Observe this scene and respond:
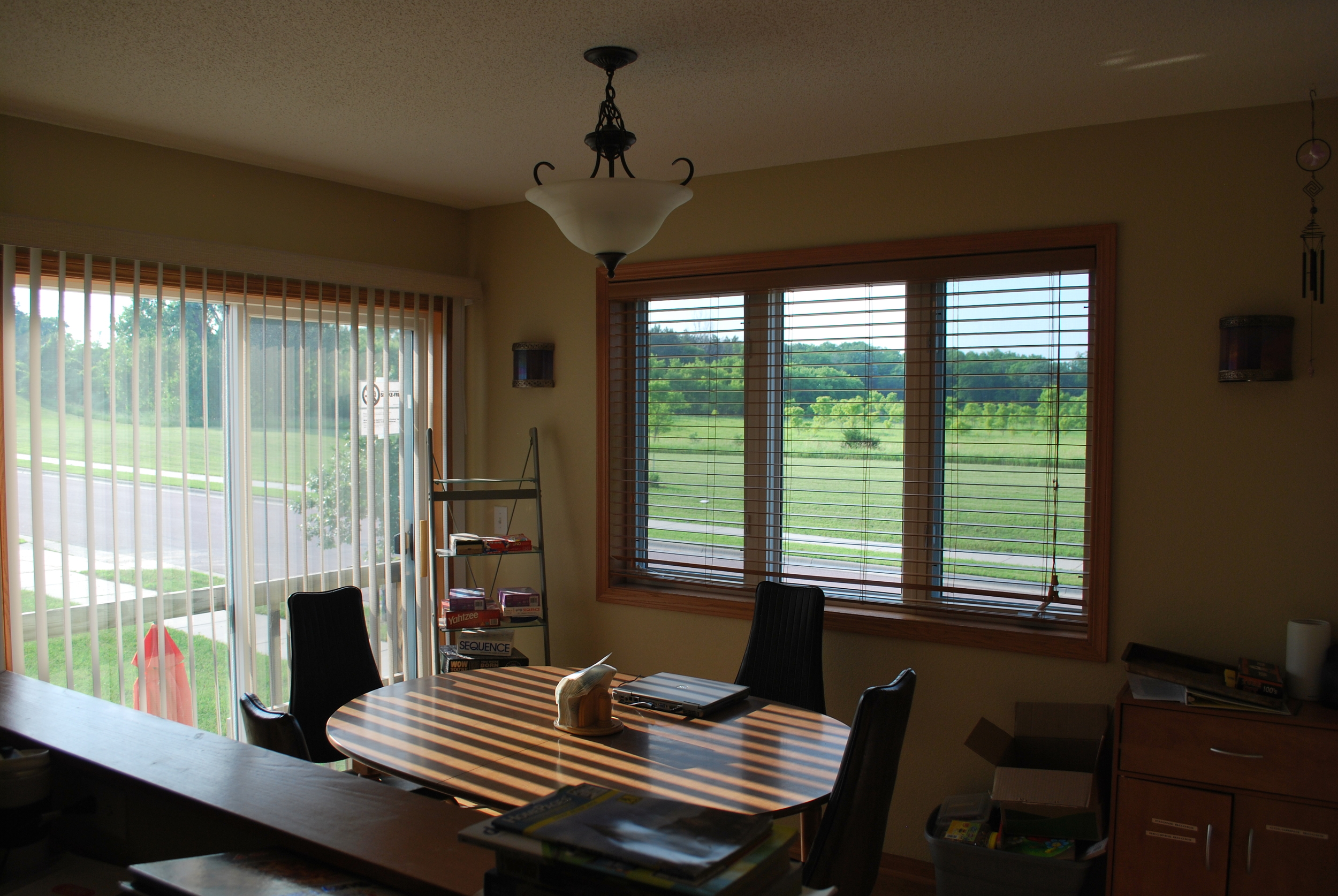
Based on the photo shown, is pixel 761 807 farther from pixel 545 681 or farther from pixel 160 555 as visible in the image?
pixel 160 555

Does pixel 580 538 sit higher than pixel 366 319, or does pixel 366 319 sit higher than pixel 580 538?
pixel 366 319

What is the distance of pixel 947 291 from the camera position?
3.42 m

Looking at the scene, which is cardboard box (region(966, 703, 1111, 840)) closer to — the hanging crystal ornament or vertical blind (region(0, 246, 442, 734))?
the hanging crystal ornament

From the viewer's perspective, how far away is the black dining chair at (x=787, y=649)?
10.6 feet

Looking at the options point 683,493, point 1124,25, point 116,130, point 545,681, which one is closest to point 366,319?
point 116,130

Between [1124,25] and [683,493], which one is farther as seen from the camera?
[683,493]

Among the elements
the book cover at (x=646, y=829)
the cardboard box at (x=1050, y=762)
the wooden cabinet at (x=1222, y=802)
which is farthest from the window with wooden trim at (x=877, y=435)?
the book cover at (x=646, y=829)

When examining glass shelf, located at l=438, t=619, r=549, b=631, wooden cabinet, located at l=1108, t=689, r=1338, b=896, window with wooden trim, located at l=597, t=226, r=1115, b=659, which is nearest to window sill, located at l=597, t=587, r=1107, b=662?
window with wooden trim, located at l=597, t=226, r=1115, b=659

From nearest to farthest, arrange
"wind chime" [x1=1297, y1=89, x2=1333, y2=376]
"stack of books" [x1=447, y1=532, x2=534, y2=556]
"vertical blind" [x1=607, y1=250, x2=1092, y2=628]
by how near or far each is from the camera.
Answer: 1. "wind chime" [x1=1297, y1=89, x2=1333, y2=376]
2. "vertical blind" [x1=607, y1=250, x2=1092, y2=628]
3. "stack of books" [x1=447, y1=532, x2=534, y2=556]

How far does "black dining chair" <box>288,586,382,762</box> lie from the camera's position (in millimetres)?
3180

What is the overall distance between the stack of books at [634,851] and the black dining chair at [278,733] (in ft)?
5.39

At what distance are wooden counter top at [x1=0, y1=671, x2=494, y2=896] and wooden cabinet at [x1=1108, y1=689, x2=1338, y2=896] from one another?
2.01 metres

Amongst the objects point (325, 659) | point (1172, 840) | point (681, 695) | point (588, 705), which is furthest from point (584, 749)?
point (1172, 840)

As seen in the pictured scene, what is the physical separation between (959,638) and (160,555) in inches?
113
